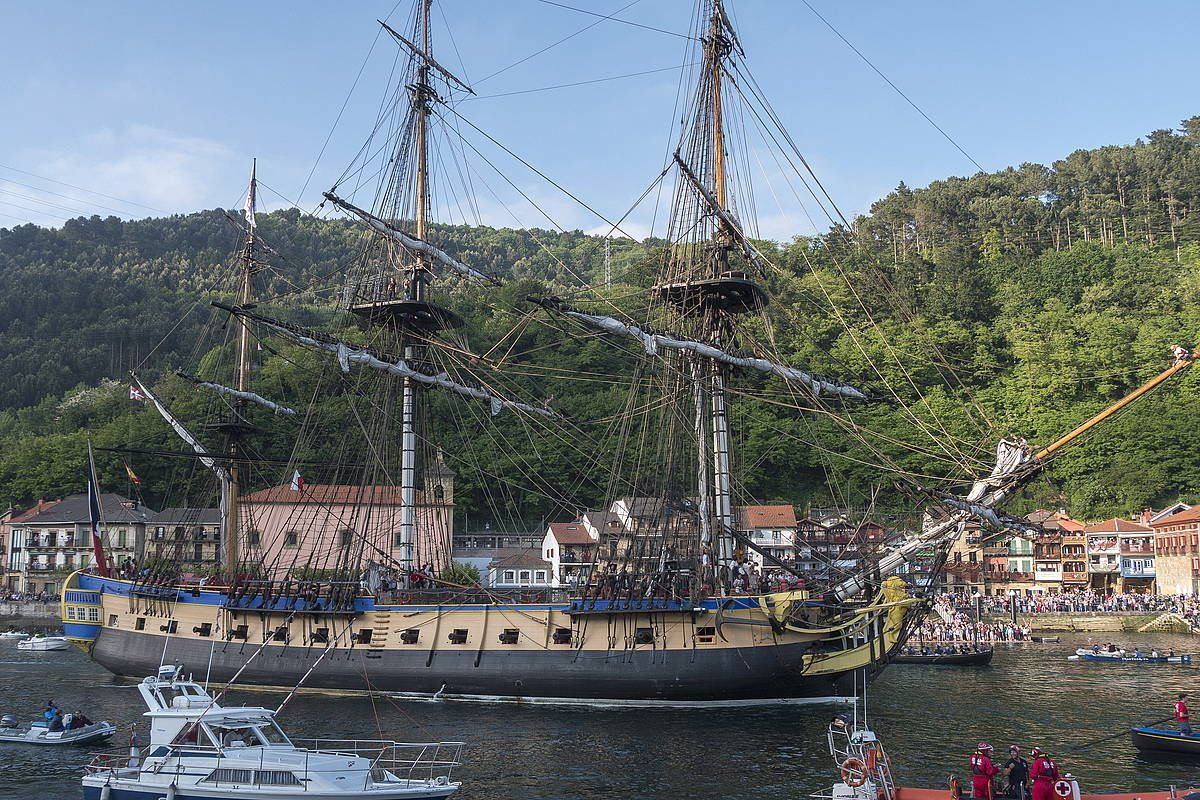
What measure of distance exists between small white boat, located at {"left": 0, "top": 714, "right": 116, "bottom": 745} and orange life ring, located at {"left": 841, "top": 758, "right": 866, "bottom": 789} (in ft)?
71.0

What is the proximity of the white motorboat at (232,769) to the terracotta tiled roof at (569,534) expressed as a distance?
57.4m

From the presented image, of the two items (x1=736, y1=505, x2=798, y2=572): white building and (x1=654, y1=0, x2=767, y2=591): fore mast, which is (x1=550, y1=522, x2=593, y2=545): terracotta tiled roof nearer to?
(x1=736, y1=505, x2=798, y2=572): white building

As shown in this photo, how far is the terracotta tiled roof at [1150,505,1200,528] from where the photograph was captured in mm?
68562

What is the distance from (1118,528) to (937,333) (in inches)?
1190

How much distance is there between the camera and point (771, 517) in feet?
266

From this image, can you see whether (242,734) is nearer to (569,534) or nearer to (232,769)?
(232,769)

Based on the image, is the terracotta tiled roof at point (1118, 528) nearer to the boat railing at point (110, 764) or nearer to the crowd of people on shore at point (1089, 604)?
the crowd of people on shore at point (1089, 604)

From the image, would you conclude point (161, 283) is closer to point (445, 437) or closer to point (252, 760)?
point (445, 437)

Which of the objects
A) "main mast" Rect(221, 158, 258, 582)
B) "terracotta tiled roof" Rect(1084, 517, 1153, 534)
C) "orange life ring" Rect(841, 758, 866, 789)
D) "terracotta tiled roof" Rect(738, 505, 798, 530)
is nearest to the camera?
"orange life ring" Rect(841, 758, 866, 789)

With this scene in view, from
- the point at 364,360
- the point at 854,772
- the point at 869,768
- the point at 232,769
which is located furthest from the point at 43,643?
the point at 869,768

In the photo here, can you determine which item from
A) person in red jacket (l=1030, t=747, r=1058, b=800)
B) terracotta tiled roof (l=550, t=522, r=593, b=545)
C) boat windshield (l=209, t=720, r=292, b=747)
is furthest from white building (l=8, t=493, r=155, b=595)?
person in red jacket (l=1030, t=747, r=1058, b=800)

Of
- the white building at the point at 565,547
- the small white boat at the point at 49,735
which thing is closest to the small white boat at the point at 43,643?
the small white boat at the point at 49,735

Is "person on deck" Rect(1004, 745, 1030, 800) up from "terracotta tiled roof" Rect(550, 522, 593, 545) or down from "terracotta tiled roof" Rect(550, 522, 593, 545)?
down

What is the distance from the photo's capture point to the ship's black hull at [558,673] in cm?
3225
